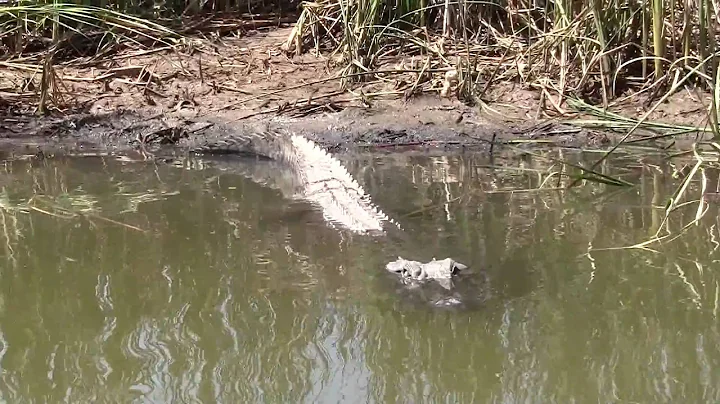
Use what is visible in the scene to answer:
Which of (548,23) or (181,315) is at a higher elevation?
(548,23)

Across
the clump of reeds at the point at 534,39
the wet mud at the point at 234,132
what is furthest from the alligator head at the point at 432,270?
Result: the clump of reeds at the point at 534,39

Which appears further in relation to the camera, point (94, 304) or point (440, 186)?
point (440, 186)

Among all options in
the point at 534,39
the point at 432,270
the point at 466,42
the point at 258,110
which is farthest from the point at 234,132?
the point at 432,270

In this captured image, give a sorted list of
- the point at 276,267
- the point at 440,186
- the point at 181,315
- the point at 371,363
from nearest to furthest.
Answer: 1. the point at 371,363
2. the point at 181,315
3. the point at 276,267
4. the point at 440,186

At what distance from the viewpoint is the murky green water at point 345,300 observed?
7.18ft

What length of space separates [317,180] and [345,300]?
60.4 inches

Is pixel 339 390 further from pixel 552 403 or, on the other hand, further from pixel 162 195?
pixel 162 195

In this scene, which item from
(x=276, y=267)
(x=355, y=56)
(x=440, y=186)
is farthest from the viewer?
(x=355, y=56)

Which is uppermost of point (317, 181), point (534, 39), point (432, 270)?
point (534, 39)

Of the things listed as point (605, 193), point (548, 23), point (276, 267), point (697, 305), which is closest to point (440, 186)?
point (605, 193)

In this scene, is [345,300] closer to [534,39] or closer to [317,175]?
[317,175]

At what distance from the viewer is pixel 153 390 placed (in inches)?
84.8

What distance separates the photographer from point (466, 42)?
220 inches

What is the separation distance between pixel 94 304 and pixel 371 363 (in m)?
0.99
